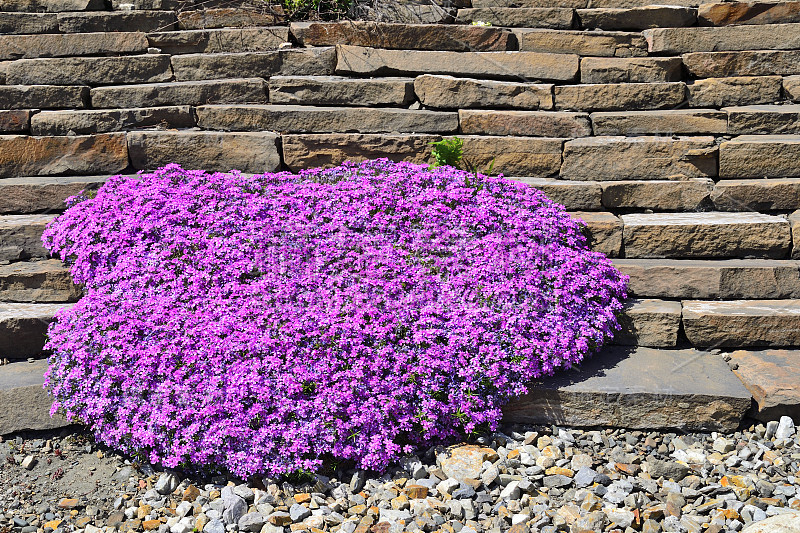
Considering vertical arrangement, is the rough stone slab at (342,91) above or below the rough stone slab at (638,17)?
below

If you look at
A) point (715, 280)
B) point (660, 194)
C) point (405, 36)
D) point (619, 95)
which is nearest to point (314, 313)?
point (715, 280)

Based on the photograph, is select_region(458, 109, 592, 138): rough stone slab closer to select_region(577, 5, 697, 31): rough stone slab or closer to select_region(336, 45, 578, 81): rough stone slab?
select_region(336, 45, 578, 81): rough stone slab

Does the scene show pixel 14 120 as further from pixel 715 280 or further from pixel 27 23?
pixel 715 280

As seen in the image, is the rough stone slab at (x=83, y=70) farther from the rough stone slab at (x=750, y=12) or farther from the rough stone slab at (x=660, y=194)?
the rough stone slab at (x=750, y=12)

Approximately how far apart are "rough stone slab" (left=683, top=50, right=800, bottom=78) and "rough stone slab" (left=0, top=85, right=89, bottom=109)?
5.31 meters

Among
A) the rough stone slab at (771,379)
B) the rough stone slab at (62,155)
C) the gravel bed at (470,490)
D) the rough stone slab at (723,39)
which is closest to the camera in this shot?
the gravel bed at (470,490)

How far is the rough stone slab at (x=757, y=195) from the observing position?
5.12m

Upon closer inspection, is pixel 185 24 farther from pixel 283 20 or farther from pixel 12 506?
pixel 12 506

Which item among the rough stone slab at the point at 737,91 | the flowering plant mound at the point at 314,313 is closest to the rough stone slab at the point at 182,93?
the flowering plant mound at the point at 314,313

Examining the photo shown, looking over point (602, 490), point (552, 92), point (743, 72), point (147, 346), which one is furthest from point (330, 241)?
point (743, 72)

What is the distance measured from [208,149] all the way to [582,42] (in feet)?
11.2

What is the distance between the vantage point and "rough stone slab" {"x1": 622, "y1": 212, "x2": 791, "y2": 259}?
4.86 meters

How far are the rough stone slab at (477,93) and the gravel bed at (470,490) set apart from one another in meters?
2.91

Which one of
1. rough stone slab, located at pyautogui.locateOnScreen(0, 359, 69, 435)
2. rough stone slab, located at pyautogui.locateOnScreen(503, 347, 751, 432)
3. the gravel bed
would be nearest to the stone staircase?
rough stone slab, located at pyautogui.locateOnScreen(503, 347, 751, 432)
